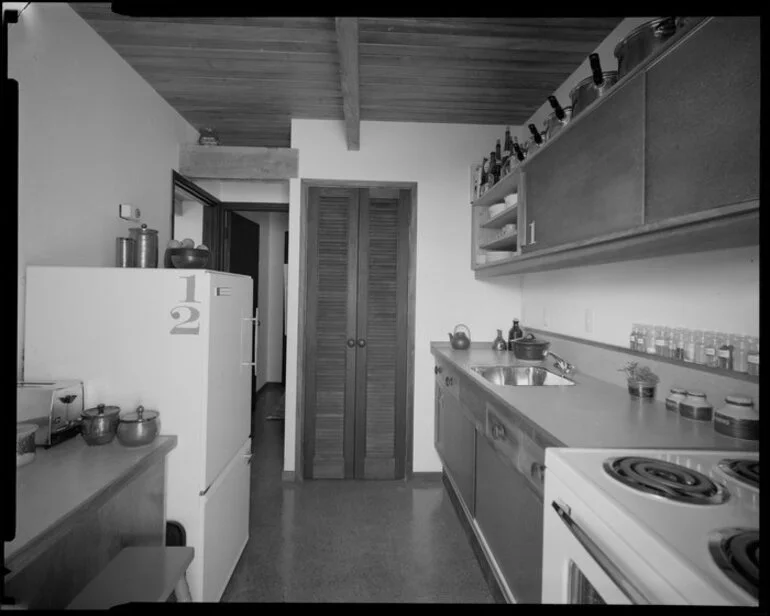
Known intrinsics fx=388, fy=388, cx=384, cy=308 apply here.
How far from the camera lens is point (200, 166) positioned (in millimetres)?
2502

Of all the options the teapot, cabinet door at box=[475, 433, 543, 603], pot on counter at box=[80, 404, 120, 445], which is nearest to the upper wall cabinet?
cabinet door at box=[475, 433, 543, 603]

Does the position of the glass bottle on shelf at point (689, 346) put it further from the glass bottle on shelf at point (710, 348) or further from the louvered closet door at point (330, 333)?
the louvered closet door at point (330, 333)

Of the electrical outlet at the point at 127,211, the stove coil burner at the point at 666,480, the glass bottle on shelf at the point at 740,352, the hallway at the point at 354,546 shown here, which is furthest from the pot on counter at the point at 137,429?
the glass bottle on shelf at the point at 740,352

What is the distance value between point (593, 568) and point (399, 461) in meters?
2.08

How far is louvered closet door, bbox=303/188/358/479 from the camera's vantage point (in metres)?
2.63

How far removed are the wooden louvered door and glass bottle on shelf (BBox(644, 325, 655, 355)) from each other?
1.47 m

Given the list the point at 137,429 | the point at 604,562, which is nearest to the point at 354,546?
the point at 137,429

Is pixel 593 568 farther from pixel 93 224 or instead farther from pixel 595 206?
pixel 93 224

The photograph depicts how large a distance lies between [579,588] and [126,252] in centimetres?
180

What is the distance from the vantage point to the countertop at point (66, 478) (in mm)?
825

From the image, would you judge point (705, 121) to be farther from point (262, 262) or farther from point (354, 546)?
point (262, 262)

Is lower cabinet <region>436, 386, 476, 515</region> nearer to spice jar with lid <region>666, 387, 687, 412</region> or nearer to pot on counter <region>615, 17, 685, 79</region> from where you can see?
spice jar with lid <region>666, 387, 687, 412</region>

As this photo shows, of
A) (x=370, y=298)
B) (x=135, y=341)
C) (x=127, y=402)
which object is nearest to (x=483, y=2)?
(x=135, y=341)

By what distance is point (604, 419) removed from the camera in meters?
1.17
